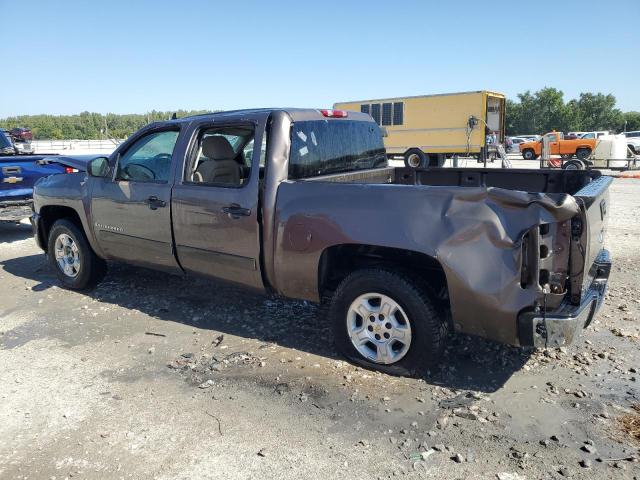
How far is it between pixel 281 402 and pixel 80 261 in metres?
3.41

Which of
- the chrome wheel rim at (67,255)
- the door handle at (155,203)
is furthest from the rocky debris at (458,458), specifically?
the chrome wheel rim at (67,255)

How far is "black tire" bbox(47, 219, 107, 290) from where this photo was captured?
576cm

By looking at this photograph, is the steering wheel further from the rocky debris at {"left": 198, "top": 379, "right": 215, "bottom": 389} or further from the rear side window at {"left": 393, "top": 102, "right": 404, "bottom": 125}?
the rear side window at {"left": 393, "top": 102, "right": 404, "bottom": 125}

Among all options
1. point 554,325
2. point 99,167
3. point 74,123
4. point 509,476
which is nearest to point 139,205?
point 99,167

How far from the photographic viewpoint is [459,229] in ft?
10.7

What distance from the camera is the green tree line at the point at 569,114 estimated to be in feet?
232

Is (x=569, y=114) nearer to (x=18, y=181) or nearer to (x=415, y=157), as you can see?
(x=415, y=157)

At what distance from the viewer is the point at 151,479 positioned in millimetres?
2750

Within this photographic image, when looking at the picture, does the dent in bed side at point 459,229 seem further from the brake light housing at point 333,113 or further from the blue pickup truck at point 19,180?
the blue pickup truck at point 19,180

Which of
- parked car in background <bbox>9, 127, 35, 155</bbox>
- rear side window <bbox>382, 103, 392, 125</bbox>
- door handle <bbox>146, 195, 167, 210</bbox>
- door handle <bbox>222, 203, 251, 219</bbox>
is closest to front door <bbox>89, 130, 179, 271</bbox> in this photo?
door handle <bbox>146, 195, 167, 210</bbox>

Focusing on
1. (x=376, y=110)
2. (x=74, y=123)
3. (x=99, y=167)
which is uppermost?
(x=74, y=123)

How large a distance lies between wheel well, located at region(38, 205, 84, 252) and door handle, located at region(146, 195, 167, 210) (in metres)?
1.47

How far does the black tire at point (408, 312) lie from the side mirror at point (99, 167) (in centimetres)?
294

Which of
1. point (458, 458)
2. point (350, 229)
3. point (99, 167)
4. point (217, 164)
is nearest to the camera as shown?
point (458, 458)
